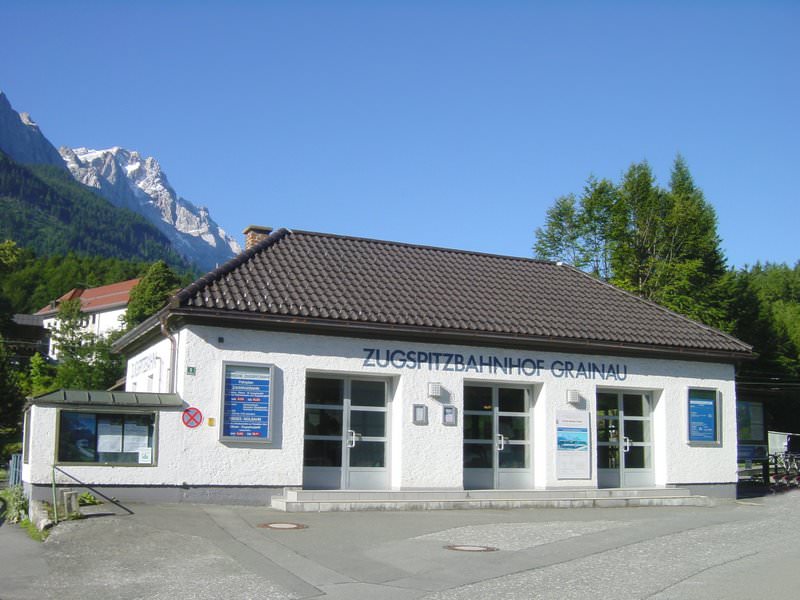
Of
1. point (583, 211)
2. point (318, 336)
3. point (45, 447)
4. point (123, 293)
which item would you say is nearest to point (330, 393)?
point (318, 336)

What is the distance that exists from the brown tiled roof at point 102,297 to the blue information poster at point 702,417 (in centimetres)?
8511

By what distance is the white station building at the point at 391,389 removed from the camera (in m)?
16.2

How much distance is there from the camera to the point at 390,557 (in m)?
11.4

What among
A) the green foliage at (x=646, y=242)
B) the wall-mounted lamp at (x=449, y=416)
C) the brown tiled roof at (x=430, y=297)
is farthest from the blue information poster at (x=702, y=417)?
the green foliage at (x=646, y=242)

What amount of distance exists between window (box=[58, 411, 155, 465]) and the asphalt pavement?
1.09 m

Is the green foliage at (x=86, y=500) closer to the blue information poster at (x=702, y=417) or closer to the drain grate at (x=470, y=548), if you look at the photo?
the drain grate at (x=470, y=548)

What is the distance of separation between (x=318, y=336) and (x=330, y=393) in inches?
50.6

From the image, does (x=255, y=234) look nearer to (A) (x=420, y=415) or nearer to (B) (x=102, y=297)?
(A) (x=420, y=415)

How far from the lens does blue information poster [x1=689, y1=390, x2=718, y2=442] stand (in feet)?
69.1

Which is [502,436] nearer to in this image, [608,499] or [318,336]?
[608,499]

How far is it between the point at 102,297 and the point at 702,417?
9612 cm

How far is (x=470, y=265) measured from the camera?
74.5 feet

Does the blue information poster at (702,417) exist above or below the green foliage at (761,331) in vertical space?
below

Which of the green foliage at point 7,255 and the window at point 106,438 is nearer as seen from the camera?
the window at point 106,438
